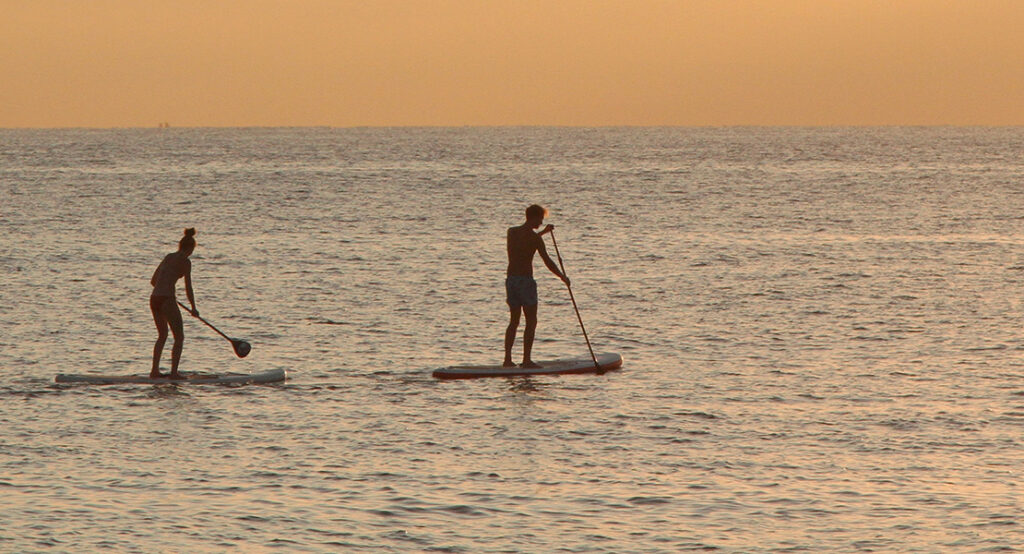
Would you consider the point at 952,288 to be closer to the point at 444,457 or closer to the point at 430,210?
the point at 444,457

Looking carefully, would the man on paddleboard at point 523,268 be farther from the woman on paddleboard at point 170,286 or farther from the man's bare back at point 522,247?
the woman on paddleboard at point 170,286

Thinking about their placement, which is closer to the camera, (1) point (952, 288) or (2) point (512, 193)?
(1) point (952, 288)

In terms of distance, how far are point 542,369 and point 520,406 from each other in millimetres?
2045

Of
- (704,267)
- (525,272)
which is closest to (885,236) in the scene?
(704,267)

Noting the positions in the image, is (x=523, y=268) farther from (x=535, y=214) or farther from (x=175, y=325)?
(x=175, y=325)

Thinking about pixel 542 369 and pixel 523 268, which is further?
pixel 542 369

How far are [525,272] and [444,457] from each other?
4.99m

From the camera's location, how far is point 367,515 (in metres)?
13.1

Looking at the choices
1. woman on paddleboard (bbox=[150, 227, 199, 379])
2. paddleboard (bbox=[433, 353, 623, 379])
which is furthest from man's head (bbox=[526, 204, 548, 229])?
woman on paddleboard (bbox=[150, 227, 199, 379])

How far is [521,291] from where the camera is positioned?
19703mm

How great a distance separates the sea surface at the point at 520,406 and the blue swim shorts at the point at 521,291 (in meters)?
1.05

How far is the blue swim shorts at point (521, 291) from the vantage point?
64.6ft

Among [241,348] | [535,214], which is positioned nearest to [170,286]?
[241,348]

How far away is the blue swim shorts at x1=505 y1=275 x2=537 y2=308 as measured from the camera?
19.7 m
